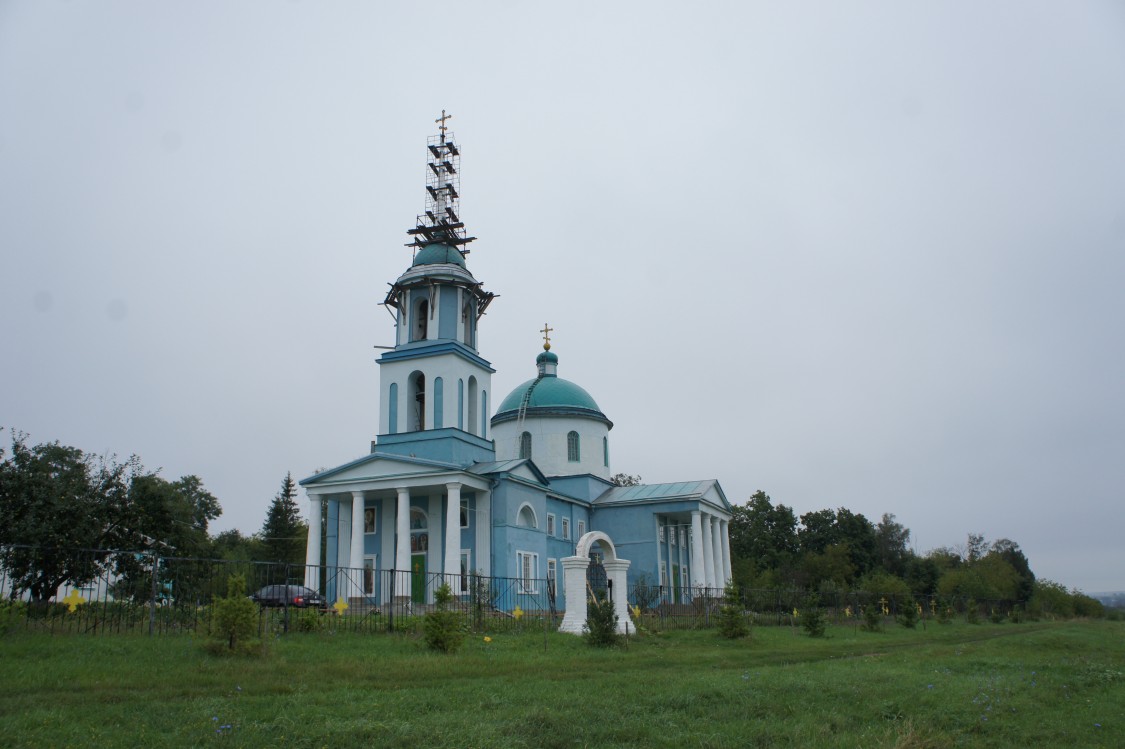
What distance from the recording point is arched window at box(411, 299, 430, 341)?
34625 millimetres

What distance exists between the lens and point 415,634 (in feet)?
58.1

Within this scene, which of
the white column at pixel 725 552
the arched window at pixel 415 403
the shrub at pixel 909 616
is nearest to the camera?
the shrub at pixel 909 616

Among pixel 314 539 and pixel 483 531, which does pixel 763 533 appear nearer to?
pixel 483 531

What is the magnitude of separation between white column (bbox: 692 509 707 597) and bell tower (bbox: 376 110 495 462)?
10.7 metres

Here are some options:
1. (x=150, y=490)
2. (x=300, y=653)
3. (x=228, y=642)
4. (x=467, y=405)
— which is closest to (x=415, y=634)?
(x=300, y=653)

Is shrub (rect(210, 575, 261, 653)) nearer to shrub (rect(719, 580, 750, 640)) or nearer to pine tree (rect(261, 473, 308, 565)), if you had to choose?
shrub (rect(719, 580, 750, 640))

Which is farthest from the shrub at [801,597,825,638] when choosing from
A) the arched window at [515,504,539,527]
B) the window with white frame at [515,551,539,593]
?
the arched window at [515,504,539,527]

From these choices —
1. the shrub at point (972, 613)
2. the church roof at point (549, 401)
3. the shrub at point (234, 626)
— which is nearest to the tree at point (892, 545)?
the shrub at point (972, 613)

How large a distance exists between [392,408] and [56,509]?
1311 cm

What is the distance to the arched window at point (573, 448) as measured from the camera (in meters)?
40.6

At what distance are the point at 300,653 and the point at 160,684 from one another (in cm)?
359

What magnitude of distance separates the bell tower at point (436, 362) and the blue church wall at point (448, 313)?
0.04 metres

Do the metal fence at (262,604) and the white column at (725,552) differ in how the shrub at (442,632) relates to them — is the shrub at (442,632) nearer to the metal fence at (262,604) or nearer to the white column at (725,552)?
the metal fence at (262,604)

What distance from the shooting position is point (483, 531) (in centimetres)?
3059
